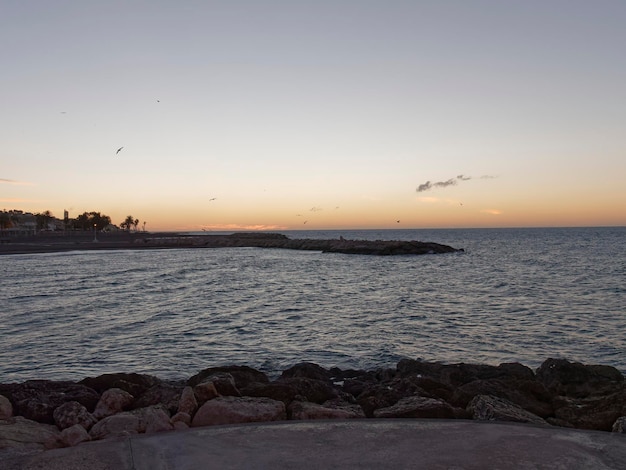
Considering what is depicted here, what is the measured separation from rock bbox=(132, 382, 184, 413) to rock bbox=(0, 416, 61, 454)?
1.17 metres

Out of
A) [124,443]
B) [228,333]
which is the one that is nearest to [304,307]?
[228,333]

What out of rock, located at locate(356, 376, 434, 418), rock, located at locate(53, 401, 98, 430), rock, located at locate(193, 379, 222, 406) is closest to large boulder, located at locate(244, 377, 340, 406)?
rock, located at locate(356, 376, 434, 418)

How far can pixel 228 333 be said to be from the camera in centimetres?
1505

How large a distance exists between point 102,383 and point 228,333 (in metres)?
6.85

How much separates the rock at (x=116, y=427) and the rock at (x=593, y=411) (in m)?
5.50

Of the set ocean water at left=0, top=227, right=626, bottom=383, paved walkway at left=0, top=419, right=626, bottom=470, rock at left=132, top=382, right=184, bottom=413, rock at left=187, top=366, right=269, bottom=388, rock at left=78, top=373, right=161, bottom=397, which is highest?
paved walkway at left=0, top=419, right=626, bottom=470

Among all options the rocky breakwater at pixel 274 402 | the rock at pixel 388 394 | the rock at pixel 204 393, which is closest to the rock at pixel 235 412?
the rocky breakwater at pixel 274 402

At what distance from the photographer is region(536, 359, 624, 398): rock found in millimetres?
8688

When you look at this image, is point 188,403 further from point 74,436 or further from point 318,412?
point 318,412

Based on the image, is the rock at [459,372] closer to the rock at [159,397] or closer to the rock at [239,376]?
the rock at [239,376]

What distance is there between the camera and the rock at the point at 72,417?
634cm

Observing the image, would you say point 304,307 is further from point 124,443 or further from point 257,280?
point 124,443

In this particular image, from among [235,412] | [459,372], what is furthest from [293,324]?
[235,412]

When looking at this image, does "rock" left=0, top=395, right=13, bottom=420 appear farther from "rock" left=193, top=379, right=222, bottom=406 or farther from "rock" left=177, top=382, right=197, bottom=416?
"rock" left=193, top=379, right=222, bottom=406
